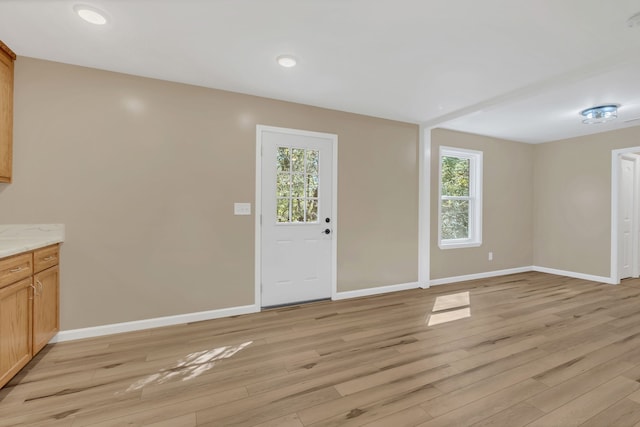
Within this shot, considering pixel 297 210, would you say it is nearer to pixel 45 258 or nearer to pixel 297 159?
pixel 297 159

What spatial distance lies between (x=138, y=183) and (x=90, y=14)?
142 centimetres

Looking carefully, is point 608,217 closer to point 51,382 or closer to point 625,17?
point 625,17

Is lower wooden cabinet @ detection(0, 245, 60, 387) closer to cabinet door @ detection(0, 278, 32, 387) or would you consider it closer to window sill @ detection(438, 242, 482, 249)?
cabinet door @ detection(0, 278, 32, 387)

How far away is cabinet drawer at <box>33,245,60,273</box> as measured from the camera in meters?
2.29

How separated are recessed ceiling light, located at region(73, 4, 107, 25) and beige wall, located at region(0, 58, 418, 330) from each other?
33.2 inches

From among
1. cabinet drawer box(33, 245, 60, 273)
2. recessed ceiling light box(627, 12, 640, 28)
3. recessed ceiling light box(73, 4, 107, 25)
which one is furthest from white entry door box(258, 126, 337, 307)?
recessed ceiling light box(627, 12, 640, 28)

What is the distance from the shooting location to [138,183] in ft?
9.68

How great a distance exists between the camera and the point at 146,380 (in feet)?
6.89

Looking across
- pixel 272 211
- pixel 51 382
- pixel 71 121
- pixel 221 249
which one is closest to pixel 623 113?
pixel 272 211

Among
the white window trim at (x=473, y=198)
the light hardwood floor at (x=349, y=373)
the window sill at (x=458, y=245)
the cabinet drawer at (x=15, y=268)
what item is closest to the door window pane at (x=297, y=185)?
the light hardwood floor at (x=349, y=373)

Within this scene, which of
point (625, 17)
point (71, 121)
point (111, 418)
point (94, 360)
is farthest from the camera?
point (71, 121)

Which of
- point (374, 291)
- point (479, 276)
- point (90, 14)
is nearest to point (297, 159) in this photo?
point (374, 291)

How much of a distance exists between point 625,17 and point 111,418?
4.15m

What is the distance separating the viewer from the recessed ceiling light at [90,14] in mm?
1968
